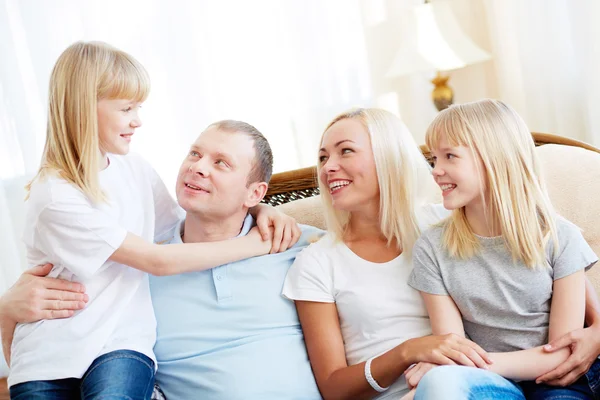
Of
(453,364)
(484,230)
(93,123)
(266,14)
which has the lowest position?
(453,364)

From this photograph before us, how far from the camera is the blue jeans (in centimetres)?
163

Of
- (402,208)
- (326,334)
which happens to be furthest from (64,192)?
(402,208)

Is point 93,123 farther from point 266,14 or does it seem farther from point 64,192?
point 266,14

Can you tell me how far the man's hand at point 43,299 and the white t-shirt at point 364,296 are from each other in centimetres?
51

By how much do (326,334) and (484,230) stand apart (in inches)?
17.7

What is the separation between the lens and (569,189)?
1955 millimetres

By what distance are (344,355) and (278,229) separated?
1.25 feet

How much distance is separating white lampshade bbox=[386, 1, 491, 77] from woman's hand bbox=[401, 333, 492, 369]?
6.56ft

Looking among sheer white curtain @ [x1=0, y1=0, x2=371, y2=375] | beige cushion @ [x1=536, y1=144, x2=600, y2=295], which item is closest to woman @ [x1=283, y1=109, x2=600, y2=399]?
beige cushion @ [x1=536, y1=144, x2=600, y2=295]

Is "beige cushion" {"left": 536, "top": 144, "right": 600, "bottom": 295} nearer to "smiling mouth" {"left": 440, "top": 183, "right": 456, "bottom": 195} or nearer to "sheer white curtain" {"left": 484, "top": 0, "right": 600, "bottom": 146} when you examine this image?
"smiling mouth" {"left": 440, "top": 183, "right": 456, "bottom": 195}

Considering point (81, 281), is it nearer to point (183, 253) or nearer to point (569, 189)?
point (183, 253)

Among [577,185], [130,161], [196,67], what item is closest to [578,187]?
[577,185]

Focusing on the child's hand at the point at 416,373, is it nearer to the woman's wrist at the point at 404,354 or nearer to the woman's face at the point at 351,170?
the woman's wrist at the point at 404,354

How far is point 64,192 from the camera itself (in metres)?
1.71
